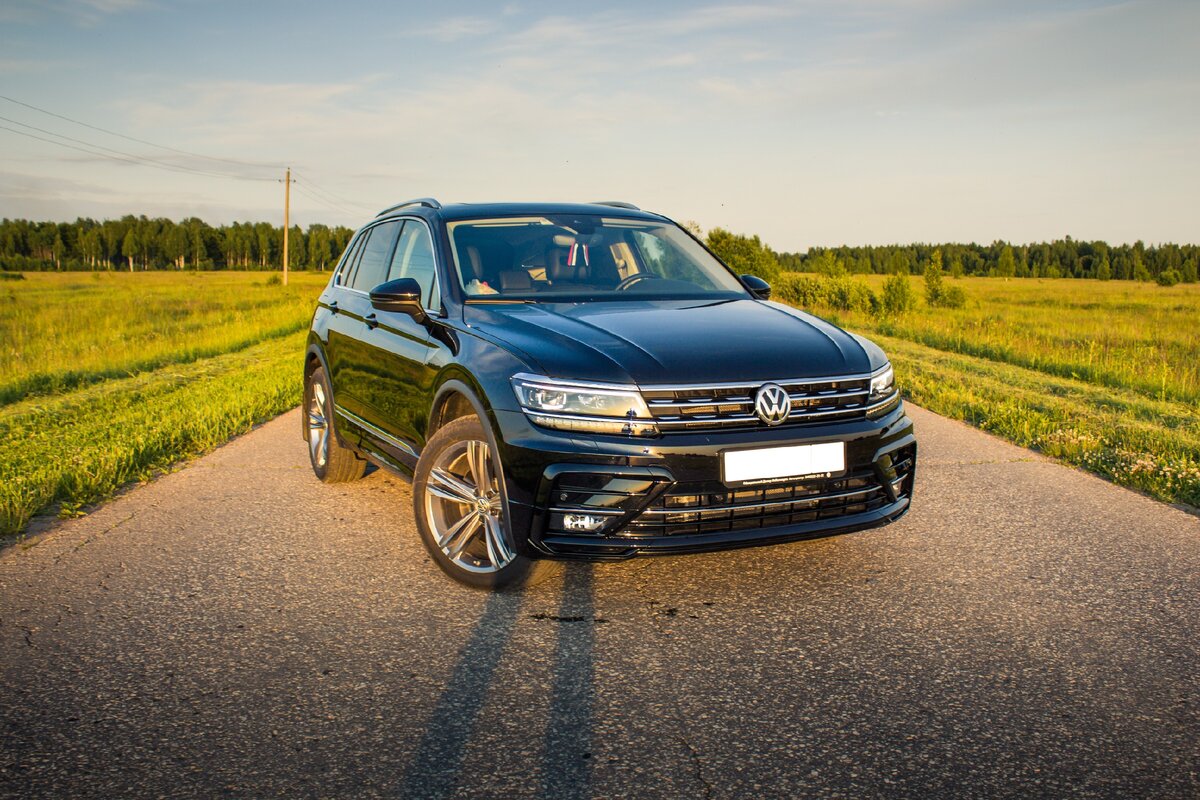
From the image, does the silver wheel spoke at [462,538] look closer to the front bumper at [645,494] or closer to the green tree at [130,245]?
the front bumper at [645,494]

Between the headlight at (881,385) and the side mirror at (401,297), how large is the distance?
2.25 m

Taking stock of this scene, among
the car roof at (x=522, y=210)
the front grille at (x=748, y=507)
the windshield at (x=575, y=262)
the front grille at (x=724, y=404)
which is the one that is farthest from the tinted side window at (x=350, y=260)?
the front grille at (x=748, y=507)

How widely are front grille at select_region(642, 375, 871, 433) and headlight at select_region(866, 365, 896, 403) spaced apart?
29 cm

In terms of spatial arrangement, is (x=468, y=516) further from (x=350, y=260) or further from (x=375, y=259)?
(x=350, y=260)

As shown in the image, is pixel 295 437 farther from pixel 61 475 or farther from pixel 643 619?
pixel 643 619

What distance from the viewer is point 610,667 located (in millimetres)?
3451

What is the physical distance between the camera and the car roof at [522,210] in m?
5.54

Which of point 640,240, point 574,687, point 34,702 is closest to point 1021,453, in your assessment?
point 640,240

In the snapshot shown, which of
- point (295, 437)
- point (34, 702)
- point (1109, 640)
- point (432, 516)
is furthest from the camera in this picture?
Result: point (295, 437)

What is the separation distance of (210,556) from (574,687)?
8.32 feet

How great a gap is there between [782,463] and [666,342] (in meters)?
0.72

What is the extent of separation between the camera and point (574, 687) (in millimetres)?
3273

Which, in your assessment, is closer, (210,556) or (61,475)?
(210,556)

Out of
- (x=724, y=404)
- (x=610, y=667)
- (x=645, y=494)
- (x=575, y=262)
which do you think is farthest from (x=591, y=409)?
(x=575, y=262)
